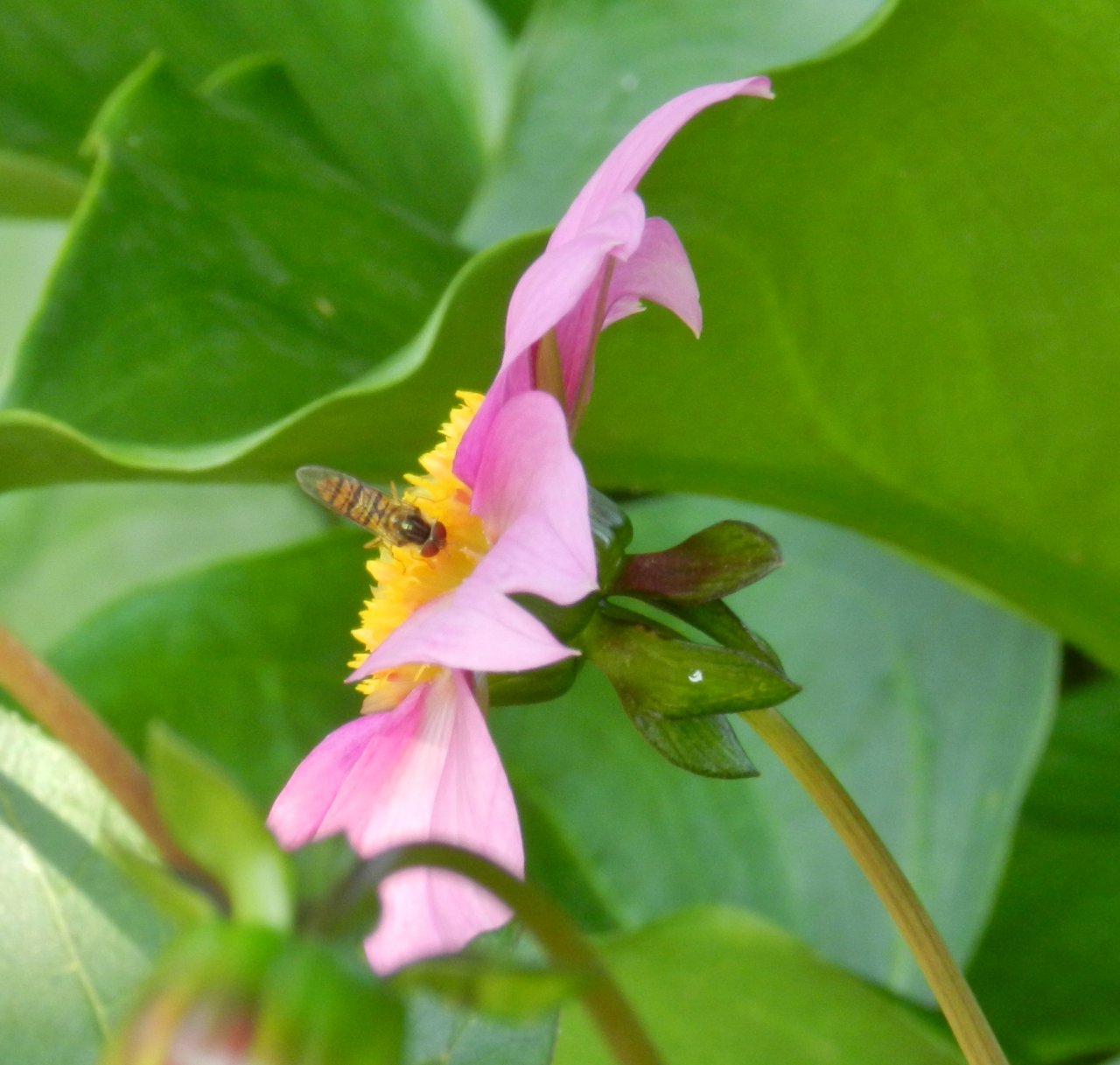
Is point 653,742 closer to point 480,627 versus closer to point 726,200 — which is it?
point 480,627

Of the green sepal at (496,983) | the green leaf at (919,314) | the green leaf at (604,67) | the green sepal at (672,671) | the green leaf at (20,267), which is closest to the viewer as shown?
the green sepal at (496,983)

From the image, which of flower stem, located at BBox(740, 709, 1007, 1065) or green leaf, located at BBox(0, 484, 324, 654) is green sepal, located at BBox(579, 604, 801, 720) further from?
green leaf, located at BBox(0, 484, 324, 654)

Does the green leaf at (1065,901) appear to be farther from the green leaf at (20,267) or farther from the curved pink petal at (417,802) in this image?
the green leaf at (20,267)

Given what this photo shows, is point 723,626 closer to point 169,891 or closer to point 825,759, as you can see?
point 169,891

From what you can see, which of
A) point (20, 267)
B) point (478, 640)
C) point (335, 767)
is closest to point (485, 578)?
point (478, 640)

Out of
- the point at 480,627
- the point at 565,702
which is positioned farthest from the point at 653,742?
the point at 565,702

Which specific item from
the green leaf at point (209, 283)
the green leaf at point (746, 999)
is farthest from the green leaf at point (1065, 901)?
the green leaf at point (209, 283)
